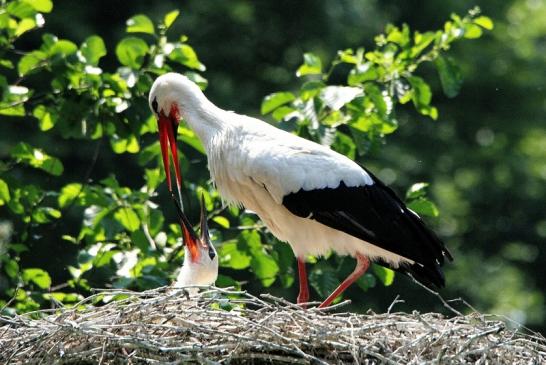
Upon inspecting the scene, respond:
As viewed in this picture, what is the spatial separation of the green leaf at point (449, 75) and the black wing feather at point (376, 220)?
1195 millimetres

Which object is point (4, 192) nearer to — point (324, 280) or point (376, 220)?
point (324, 280)

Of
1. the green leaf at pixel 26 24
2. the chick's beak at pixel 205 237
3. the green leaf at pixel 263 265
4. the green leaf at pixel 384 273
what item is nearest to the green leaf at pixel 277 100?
the chick's beak at pixel 205 237

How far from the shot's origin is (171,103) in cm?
855

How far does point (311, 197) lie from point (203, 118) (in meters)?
0.82

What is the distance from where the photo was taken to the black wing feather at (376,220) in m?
8.07

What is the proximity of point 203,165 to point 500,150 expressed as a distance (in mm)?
6461

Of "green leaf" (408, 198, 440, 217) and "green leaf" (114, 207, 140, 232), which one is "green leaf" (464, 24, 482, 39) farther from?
"green leaf" (114, 207, 140, 232)

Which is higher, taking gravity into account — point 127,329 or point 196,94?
point 196,94

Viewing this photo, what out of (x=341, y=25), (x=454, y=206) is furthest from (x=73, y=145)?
(x=454, y=206)

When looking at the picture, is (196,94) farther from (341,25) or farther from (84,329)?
(341,25)

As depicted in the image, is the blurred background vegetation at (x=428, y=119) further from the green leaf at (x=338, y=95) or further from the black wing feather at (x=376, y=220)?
the black wing feather at (x=376, y=220)

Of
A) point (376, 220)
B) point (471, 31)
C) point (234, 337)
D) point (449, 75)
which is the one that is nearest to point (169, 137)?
point (376, 220)

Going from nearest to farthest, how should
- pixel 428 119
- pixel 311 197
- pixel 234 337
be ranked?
pixel 234 337
pixel 311 197
pixel 428 119

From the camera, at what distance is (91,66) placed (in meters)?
8.92
